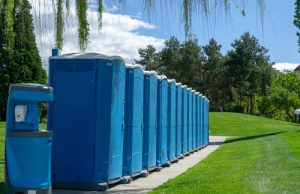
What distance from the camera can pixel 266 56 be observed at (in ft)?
257

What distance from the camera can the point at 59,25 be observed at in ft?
10.7

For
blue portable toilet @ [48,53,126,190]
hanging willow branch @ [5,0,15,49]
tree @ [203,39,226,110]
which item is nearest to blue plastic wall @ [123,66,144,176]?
blue portable toilet @ [48,53,126,190]

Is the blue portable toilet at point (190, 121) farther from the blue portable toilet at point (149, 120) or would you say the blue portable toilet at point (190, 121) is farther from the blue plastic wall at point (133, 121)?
the blue plastic wall at point (133, 121)

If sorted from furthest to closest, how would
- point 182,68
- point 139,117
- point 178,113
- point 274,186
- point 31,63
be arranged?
point 182,68, point 31,63, point 178,113, point 139,117, point 274,186

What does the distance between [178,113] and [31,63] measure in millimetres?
32548

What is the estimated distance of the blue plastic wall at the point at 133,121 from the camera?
1056cm

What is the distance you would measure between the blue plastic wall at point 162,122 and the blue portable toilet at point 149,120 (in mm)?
735

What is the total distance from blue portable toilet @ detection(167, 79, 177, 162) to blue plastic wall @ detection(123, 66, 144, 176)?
3.74 m

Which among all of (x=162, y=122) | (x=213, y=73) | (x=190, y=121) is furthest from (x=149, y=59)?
(x=162, y=122)

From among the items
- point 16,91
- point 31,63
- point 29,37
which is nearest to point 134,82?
point 16,91

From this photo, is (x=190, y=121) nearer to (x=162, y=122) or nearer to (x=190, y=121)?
(x=190, y=121)

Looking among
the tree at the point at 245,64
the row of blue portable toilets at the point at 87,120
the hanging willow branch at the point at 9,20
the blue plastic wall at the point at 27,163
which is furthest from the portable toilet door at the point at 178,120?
the tree at the point at 245,64

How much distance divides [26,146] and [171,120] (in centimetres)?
1019

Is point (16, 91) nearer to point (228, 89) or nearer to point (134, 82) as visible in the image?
point (134, 82)
